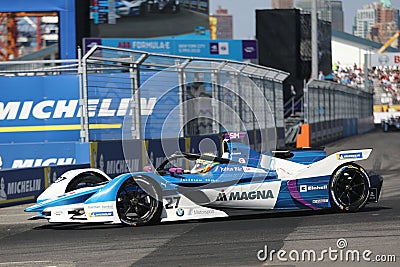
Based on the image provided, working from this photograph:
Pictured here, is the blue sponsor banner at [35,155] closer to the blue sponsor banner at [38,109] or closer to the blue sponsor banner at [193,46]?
the blue sponsor banner at [38,109]

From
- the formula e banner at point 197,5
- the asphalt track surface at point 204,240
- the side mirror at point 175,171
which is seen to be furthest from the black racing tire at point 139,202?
the formula e banner at point 197,5

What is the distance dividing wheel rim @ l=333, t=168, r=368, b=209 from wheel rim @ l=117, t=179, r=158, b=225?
229 cm

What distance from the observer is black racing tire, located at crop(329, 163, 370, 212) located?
10234 millimetres

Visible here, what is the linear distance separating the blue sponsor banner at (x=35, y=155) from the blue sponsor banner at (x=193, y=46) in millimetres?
19674

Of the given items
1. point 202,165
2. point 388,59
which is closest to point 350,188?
point 202,165

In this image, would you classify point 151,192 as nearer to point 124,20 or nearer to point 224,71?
point 224,71

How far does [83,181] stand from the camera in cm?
1088

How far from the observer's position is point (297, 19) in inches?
1761

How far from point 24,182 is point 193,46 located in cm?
2605

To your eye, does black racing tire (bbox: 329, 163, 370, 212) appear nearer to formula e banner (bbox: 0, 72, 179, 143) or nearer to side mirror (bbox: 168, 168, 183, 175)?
side mirror (bbox: 168, 168, 183, 175)

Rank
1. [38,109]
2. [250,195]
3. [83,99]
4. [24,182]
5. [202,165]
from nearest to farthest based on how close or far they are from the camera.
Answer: [250,195] < [202,165] < [24,182] < [83,99] < [38,109]

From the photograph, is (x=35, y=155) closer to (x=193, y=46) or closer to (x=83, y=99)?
(x=83, y=99)

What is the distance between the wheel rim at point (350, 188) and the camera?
404 inches

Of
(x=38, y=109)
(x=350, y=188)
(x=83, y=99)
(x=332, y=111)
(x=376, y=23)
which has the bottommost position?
(x=350, y=188)
